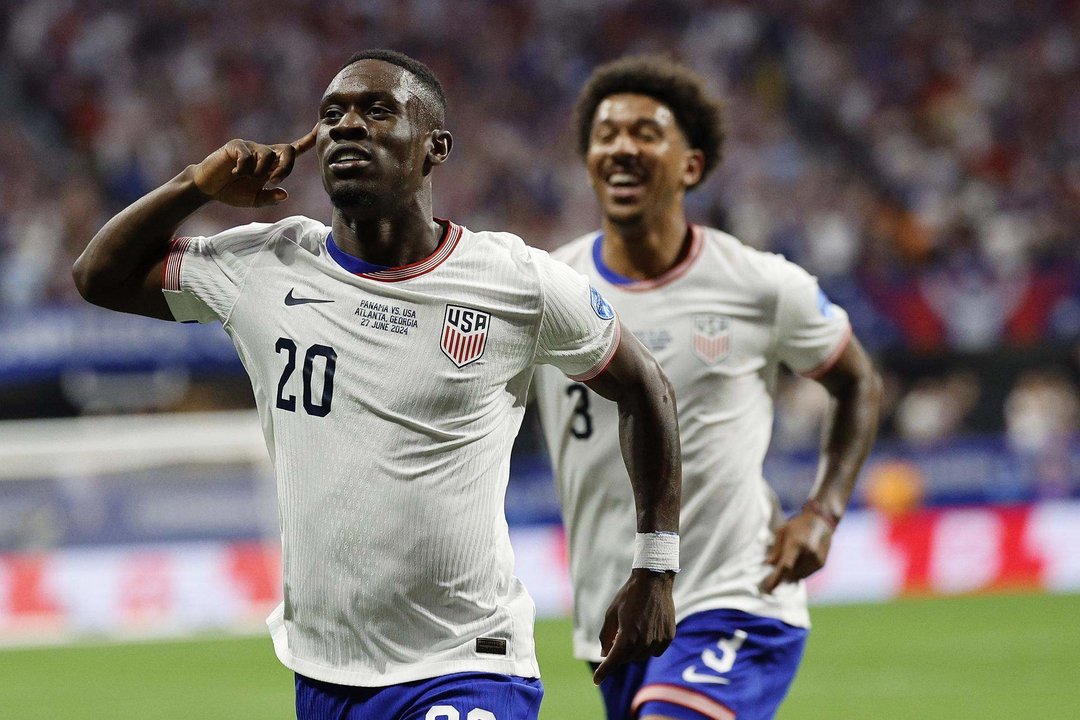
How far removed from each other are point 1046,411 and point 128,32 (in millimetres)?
12478

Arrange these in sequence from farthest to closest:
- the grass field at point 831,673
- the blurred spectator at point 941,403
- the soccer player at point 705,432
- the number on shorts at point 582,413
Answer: the blurred spectator at point 941,403 → the grass field at point 831,673 → the number on shorts at point 582,413 → the soccer player at point 705,432

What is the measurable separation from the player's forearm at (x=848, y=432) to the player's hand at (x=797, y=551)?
0.30m

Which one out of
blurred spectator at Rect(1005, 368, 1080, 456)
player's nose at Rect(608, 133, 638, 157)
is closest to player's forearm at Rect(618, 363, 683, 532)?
player's nose at Rect(608, 133, 638, 157)

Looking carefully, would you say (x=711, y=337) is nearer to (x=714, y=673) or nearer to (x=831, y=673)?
(x=714, y=673)

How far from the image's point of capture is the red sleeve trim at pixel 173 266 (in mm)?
3983

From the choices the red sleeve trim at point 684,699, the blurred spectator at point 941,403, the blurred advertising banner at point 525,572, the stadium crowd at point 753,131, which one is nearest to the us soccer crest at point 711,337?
the red sleeve trim at point 684,699

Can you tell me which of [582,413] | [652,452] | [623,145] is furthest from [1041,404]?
[652,452]

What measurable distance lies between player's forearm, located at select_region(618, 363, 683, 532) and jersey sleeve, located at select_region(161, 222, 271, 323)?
1.05 meters

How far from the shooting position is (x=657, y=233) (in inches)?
220

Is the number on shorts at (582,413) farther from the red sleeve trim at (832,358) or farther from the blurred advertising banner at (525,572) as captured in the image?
the blurred advertising banner at (525,572)

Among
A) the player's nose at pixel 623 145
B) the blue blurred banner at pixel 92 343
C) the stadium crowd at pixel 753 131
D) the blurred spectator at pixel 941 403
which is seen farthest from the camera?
the stadium crowd at pixel 753 131

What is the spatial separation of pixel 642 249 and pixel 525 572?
9.33 m

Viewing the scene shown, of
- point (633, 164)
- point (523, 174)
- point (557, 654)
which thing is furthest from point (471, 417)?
point (523, 174)

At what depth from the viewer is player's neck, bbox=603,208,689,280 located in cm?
556
